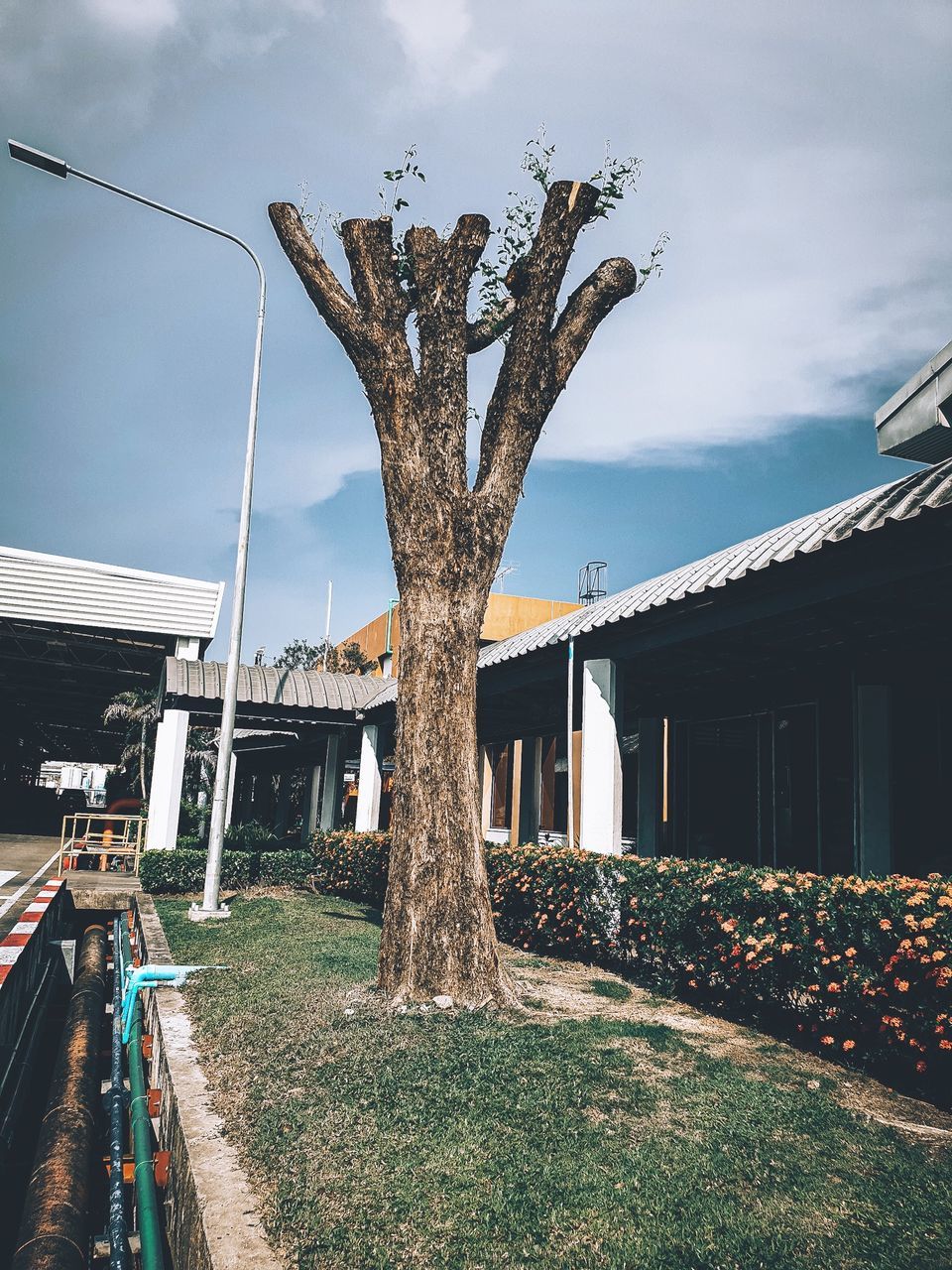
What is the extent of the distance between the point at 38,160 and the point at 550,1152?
34.9ft

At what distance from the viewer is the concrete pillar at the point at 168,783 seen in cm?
1468

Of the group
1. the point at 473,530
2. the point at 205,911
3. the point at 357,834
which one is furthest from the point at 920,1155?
the point at 357,834

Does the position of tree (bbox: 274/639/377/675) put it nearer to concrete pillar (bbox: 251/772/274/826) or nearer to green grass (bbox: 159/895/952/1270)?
concrete pillar (bbox: 251/772/274/826)

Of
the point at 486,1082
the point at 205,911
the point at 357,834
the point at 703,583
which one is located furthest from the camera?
the point at 357,834

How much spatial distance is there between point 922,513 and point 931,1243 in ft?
13.5

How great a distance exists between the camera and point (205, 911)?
11406 millimetres

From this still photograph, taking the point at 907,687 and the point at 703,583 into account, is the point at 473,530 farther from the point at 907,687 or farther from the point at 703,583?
the point at 907,687

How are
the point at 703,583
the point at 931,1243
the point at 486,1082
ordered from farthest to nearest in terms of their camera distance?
the point at 703,583 → the point at 486,1082 → the point at 931,1243

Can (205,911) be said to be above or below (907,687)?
below

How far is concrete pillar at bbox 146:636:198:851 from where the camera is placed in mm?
14680

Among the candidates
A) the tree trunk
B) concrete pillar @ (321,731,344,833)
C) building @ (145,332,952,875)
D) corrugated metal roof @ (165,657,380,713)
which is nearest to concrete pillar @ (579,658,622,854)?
building @ (145,332,952,875)

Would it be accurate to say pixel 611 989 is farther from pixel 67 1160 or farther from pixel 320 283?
pixel 320 283

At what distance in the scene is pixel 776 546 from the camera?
7348 millimetres

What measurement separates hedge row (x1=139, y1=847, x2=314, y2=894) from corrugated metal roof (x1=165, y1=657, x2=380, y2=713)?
103 inches
